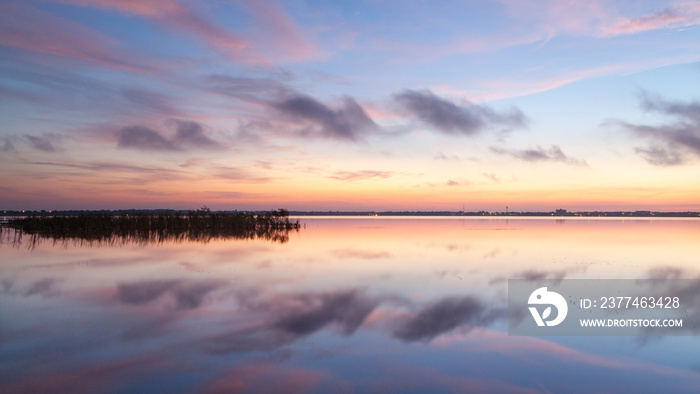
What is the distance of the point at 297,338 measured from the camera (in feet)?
29.5

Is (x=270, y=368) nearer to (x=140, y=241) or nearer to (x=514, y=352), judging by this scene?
(x=514, y=352)

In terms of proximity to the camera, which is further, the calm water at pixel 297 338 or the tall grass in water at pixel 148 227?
the tall grass in water at pixel 148 227

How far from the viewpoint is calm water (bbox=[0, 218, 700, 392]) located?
22.7 ft

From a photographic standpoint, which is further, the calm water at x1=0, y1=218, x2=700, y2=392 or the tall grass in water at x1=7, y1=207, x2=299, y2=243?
the tall grass in water at x1=7, y1=207, x2=299, y2=243

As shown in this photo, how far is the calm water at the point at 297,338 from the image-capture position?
6.91 metres

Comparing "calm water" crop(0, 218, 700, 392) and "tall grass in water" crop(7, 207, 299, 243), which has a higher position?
Answer: "tall grass in water" crop(7, 207, 299, 243)

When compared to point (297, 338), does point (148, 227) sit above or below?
above

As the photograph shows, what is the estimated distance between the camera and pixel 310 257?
2311 cm

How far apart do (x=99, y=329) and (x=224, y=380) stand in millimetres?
4400

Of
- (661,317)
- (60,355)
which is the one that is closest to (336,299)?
(60,355)

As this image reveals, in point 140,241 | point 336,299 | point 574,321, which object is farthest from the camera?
point 140,241

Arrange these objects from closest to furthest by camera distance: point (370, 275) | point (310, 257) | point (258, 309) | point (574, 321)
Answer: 1. point (574, 321)
2. point (258, 309)
3. point (370, 275)
4. point (310, 257)

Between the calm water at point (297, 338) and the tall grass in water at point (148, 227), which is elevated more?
the tall grass in water at point (148, 227)

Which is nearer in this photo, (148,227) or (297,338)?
(297,338)
